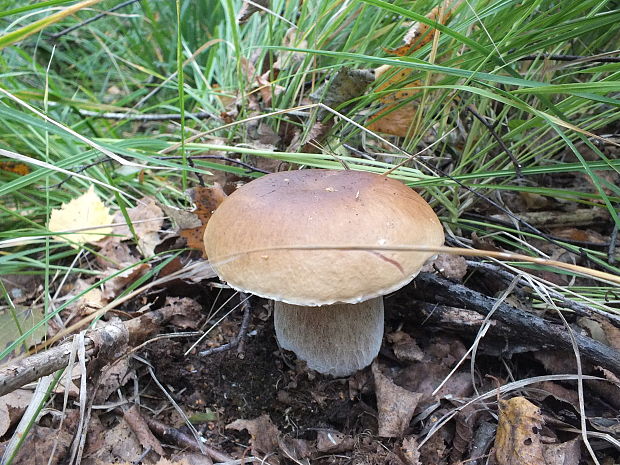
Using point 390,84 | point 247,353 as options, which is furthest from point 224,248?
point 390,84

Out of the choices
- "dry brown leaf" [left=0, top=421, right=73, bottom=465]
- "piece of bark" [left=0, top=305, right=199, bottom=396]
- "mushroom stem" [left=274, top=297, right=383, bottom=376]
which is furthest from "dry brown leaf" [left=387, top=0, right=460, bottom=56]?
"dry brown leaf" [left=0, top=421, right=73, bottom=465]

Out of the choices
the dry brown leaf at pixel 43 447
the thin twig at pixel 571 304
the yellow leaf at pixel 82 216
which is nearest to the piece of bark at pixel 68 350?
the dry brown leaf at pixel 43 447

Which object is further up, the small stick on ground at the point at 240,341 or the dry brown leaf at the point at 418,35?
the dry brown leaf at the point at 418,35

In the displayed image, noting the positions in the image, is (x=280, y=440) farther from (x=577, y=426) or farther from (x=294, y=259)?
(x=577, y=426)

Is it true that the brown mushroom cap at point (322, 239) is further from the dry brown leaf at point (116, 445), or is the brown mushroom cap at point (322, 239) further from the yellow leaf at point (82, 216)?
the yellow leaf at point (82, 216)

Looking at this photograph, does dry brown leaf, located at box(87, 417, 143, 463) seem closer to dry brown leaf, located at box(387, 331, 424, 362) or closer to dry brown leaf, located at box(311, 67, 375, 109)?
dry brown leaf, located at box(387, 331, 424, 362)
